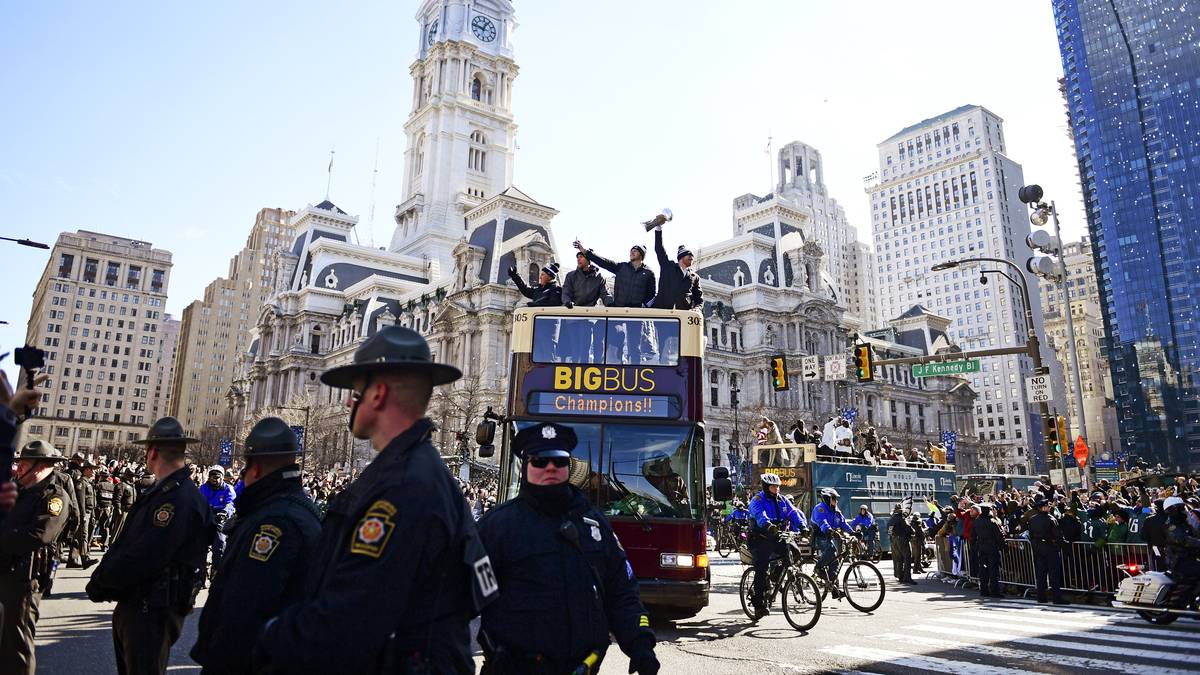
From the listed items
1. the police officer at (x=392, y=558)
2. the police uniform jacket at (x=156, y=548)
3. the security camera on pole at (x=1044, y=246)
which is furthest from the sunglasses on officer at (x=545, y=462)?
the security camera on pole at (x=1044, y=246)

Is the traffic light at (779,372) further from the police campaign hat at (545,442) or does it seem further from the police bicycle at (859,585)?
the police campaign hat at (545,442)

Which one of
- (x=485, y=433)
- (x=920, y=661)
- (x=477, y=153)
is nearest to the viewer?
(x=920, y=661)

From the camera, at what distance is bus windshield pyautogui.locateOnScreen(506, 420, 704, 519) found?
10.3 m

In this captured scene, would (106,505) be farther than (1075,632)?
Yes

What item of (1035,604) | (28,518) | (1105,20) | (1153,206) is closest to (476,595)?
(28,518)

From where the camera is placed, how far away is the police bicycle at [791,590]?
10789mm

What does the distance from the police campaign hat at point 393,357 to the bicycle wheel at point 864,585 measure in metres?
10.9

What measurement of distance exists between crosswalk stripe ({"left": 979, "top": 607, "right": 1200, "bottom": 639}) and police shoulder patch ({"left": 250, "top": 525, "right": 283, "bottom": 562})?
38.5ft

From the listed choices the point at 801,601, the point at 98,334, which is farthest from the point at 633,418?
the point at 98,334

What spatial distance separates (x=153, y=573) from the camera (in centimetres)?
480

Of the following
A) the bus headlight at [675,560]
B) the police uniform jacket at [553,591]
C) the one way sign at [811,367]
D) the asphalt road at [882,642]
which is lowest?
the asphalt road at [882,642]

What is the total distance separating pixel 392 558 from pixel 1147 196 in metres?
105

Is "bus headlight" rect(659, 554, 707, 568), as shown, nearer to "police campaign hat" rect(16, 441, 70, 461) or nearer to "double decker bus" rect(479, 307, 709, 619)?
"double decker bus" rect(479, 307, 709, 619)

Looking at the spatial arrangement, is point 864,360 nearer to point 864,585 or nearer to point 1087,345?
point 864,585
